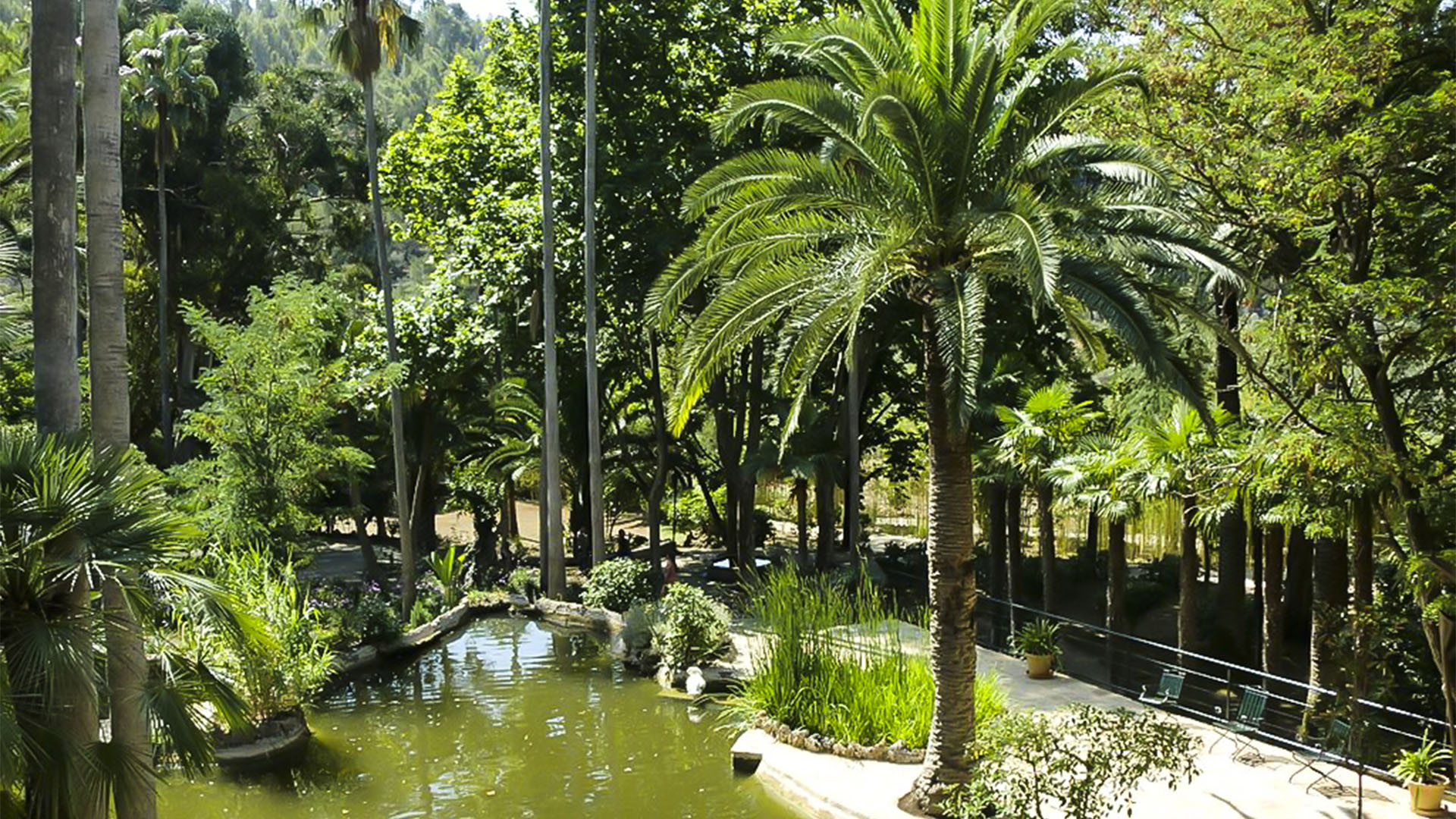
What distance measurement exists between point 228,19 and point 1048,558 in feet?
112

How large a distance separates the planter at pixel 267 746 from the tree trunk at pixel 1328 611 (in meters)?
12.2

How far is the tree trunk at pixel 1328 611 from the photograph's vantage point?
13070 millimetres

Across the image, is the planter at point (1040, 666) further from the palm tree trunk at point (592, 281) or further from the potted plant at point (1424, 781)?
the palm tree trunk at point (592, 281)

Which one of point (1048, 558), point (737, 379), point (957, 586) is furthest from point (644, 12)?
point (957, 586)

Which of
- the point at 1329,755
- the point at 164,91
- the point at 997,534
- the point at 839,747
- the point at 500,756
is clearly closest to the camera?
the point at 1329,755

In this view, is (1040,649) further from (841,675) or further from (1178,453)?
(841,675)

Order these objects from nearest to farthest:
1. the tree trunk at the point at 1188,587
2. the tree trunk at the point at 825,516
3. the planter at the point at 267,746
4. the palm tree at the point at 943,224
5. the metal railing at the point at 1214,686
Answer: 1. the palm tree at the point at 943,224
2. the metal railing at the point at 1214,686
3. the planter at the point at 267,746
4. the tree trunk at the point at 1188,587
5. the tree trunk at the point at 825,516

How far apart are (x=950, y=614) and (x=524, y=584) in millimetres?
16884

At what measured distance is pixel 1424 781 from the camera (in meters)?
10.9

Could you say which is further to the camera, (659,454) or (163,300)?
(163,300)

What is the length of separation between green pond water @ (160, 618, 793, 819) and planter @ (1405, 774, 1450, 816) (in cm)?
597

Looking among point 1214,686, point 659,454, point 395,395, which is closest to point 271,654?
point 395,395

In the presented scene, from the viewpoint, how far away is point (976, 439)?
2275 cm

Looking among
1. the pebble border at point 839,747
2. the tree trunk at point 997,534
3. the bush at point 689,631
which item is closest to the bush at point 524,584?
the bush at point 689,631
